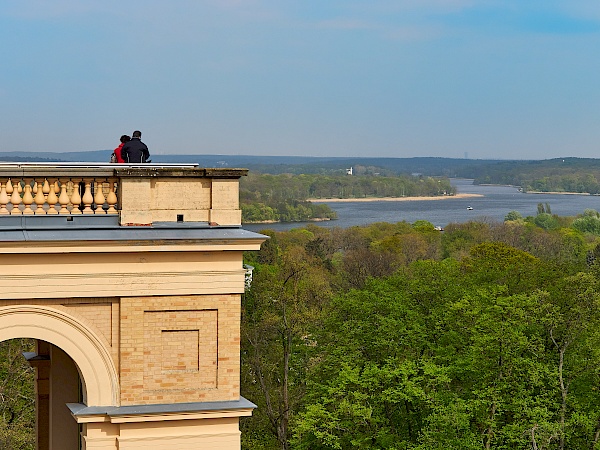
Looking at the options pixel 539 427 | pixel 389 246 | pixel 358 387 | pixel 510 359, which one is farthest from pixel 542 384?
pixel 389 246

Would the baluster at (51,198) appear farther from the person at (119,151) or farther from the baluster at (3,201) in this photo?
the person at (119,151)

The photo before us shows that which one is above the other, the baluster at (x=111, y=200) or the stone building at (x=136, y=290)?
the baluster at (x=111, y=200)

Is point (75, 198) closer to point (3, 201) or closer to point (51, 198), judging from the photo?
point (51, 198)

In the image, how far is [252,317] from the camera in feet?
206

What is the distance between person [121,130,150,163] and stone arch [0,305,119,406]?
3704 millimetres

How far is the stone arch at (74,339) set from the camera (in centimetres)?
1297

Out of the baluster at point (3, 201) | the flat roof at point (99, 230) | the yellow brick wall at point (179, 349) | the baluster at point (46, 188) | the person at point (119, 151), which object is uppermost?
the person at point (119, 151)

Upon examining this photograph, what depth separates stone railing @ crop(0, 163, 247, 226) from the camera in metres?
13.3

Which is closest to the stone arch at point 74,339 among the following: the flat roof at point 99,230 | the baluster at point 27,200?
the flat roof at point 99,230

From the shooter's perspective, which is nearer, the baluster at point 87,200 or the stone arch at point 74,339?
the stone arch at point 74,339

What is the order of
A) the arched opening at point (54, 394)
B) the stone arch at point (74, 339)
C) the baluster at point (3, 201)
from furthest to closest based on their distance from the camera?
the arched opening at point (54, 394), the baluster at point (3, 201), the stone arch at point (74, 339)

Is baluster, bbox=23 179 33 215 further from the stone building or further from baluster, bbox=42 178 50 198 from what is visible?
baluster, bbox=42 178 50 198

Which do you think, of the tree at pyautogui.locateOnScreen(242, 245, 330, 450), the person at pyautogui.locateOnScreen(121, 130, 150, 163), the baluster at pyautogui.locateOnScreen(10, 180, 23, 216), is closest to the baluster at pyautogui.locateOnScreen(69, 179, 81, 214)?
the baluster at pyautogui.locateOnScreen(10, 180, 23, 216)

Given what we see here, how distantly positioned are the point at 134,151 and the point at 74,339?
3.89m
